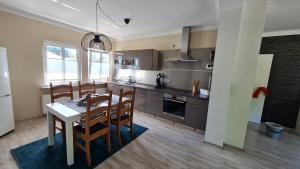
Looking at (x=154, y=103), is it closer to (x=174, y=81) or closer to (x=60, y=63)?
(x=174, y=81)

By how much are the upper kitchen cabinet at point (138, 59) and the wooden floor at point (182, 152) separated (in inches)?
76.2

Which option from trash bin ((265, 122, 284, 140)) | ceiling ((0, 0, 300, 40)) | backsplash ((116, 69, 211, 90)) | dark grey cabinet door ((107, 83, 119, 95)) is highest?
ceiling ((0, 0, 300, 40))

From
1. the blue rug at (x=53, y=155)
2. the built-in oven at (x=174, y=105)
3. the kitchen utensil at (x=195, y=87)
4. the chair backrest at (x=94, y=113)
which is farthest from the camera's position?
the kitchen utensil at (x=195, y=87)

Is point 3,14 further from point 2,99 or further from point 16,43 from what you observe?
point 2,99

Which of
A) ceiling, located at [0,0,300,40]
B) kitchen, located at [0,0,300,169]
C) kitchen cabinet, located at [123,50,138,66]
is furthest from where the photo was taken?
kitchen cabinet, located at [123,50,138,66]

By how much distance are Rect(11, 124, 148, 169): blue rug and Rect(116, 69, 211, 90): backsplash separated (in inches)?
83.7

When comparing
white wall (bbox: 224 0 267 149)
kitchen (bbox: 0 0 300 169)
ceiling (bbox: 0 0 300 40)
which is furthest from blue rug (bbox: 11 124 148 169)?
ceiling (bbox: 0 0 300 40)

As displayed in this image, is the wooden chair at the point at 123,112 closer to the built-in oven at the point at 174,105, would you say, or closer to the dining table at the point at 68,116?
the dining table at the point at 68,116

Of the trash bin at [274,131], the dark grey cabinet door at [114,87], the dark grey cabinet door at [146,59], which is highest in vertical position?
the dark grey cabinet door at [146,59]

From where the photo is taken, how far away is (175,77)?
3938 millimetres

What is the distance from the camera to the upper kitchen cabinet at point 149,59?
403cm

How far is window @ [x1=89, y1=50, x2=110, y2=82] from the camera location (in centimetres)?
466

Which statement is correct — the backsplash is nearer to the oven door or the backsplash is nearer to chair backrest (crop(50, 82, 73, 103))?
the oven door

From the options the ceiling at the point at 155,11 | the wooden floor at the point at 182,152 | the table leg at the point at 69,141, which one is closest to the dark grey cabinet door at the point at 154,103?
the wooden floor at the point at 182,152
